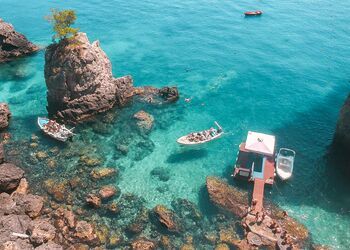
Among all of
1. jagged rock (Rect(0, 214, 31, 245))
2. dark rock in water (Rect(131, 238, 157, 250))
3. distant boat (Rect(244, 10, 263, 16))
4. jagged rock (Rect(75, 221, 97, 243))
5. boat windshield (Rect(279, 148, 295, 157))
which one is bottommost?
dark rock in water (Rect(131, 238, 157, 250))

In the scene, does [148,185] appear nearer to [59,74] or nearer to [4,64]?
[59,74]

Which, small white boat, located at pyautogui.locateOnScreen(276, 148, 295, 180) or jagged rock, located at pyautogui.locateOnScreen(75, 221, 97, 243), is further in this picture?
small white boat, located at pyautogui.locateOnScreen(276, 148, 295, 180)

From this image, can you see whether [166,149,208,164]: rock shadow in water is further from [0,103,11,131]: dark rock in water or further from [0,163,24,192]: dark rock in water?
[0,103,11,131]: dark rock in water

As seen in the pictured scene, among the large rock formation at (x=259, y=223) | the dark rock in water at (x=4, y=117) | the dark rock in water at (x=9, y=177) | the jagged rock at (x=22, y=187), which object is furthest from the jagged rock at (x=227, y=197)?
the dark rock in water at (x=4, y=117)

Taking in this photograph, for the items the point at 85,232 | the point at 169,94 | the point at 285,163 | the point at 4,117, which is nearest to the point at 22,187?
the point at 85,232

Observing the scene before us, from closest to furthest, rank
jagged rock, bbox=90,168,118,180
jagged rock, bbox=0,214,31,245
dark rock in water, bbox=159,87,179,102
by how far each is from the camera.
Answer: jagged rock, bbox=0,214,31,245
jagged rock, bbox=90,168,118,180
dark rock in water, bbox=159,87,179,102

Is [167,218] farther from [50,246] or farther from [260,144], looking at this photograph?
[260,144]

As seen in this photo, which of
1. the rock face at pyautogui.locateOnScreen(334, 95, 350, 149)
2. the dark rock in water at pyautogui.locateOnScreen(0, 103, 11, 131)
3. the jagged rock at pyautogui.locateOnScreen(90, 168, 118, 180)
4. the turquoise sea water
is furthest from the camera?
the dark rock in water at pyautogui.locateOnScreen(0, 103, 11, 131)

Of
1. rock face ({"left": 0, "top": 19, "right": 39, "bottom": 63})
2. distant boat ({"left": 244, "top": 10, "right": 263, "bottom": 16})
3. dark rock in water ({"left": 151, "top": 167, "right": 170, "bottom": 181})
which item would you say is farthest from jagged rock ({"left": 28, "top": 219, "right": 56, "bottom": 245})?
distant boat ({"left": 244, "top": 10, "right": 263, "bottom": 16})
